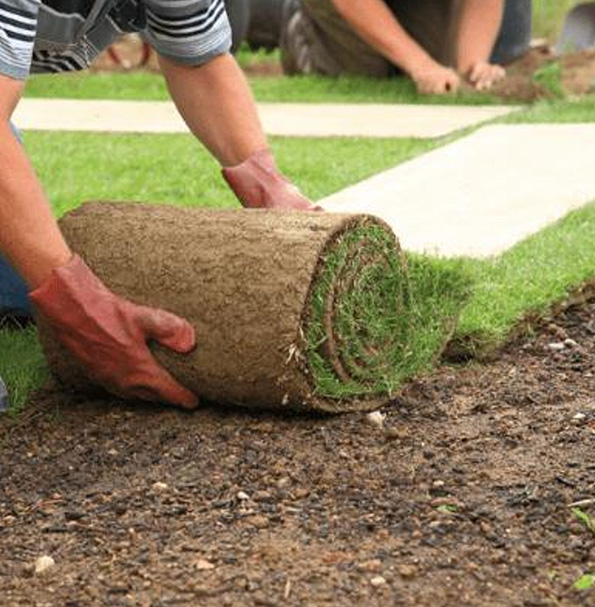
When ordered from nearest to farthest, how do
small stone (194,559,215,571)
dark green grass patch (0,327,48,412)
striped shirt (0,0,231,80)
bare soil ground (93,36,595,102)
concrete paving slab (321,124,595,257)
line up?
small stone (194,559,215,571), striped shirt (0,0,231,80), dark green grass patch (0,327,48,412), concrete paving slab (321,124,595,257), bare soil ground (93,36,595,102)

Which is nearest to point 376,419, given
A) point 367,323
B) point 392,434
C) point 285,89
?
point 392,434

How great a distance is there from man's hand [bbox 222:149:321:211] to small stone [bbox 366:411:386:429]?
64 cm

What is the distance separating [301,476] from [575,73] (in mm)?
5114

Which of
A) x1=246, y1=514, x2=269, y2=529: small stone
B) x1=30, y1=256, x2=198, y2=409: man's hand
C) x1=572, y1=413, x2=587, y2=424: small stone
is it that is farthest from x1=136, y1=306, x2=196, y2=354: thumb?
x1=572, y1=413, x2=587, y2=424: small stone

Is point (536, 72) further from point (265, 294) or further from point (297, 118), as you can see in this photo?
point (265, 294)

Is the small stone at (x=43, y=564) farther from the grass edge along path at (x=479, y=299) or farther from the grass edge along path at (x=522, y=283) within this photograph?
the grass edge along path at (x=522, y=283)

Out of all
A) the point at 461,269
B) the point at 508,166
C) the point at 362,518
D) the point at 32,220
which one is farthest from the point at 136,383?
the point at 508,166

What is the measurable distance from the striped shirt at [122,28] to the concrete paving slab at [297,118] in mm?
2774

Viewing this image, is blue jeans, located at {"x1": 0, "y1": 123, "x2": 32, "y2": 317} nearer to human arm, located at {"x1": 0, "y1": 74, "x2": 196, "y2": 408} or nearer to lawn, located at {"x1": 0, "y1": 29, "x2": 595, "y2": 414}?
lawn, located at {"x1": 0, "y1": 29, "x2": 595, "y2": 414}

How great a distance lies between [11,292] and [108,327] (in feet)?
3.17

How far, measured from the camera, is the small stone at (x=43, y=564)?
3146 millimetres

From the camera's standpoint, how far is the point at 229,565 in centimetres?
309

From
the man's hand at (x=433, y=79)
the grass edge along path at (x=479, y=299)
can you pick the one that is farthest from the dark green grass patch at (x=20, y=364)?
the man's hand at (x=433, y=79)

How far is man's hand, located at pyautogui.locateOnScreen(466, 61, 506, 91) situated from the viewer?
7.92 m
